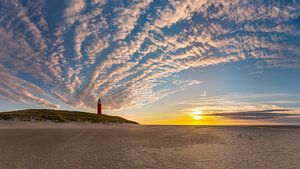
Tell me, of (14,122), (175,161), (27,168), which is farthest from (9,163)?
(14,122)

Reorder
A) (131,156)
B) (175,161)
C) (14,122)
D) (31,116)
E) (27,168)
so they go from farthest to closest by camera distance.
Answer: (31,116)
(14,122)
(131,156)
(175,161)
(27,168)

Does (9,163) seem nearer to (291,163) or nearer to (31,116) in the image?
(291,163)

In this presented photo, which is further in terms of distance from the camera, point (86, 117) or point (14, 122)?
point (86, 117)

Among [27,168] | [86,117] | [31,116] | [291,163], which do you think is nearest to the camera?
[27,168]

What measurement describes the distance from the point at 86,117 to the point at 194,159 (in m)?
52.0

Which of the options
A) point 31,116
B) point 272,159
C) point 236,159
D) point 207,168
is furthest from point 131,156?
point 31,116

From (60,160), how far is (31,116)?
153ft

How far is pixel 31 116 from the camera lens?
5191 cm

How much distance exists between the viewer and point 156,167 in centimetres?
866

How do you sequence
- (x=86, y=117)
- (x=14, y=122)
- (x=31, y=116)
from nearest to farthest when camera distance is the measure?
(x=14, y=122), (x=31, y=116), (x=86, y=117)

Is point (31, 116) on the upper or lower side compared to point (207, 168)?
upper

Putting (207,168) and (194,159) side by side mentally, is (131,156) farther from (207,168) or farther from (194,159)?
(207,168)

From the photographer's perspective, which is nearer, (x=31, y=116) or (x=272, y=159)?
(x=272, y=159)

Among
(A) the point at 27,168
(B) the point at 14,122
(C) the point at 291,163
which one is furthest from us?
(B) the point at 14,122
